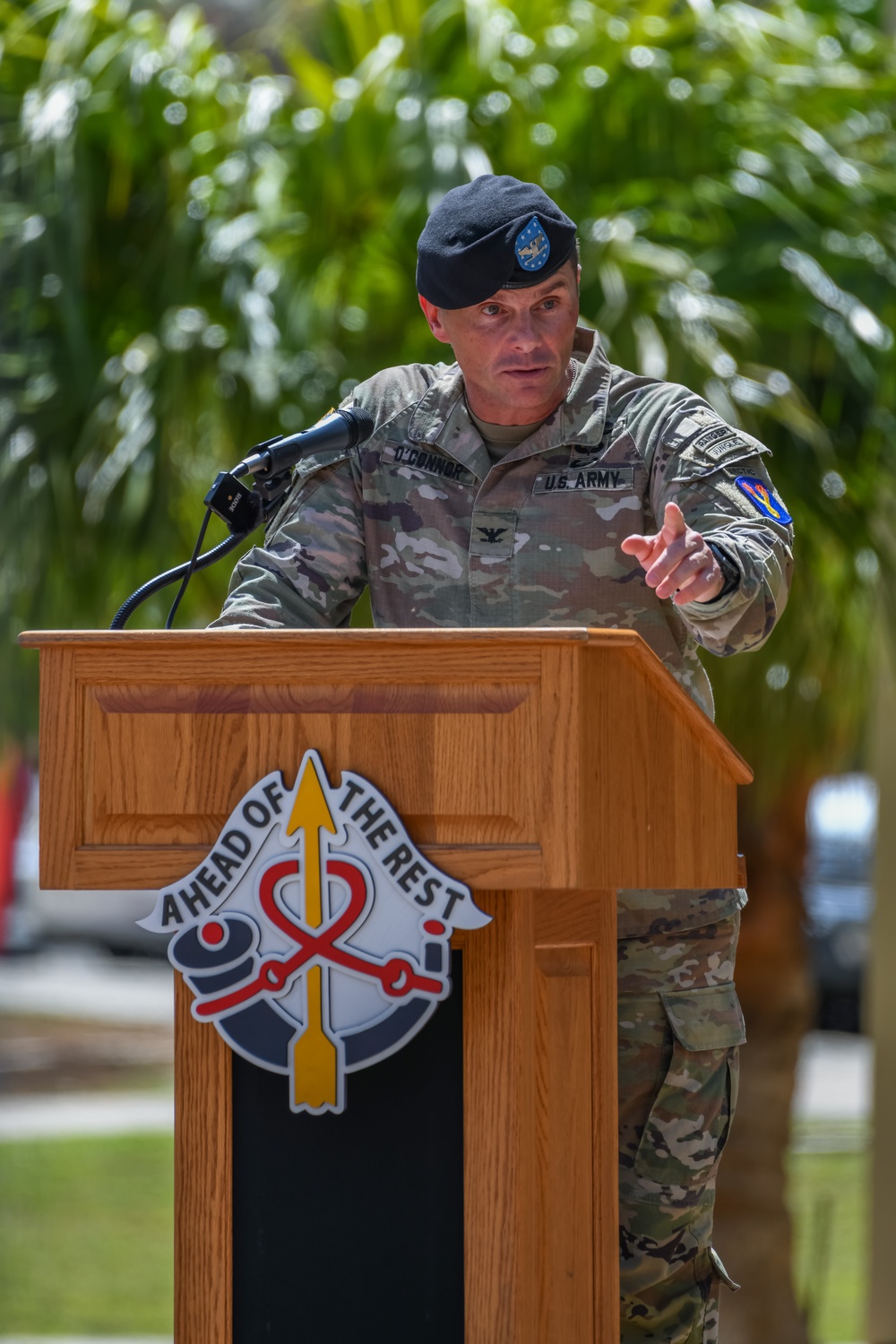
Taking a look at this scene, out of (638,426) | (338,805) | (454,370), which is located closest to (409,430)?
(454,370)

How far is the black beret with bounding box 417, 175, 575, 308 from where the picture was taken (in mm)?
2113

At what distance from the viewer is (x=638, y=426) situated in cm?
222

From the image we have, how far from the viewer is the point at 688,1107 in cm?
213

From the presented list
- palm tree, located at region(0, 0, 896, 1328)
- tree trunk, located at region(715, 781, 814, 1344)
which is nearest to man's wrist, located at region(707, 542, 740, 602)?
palm tree, located at region(0, 0, 896, 1328)

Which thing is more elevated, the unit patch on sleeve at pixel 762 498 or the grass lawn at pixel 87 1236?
the unit patch on sleeve at pixel 762 498

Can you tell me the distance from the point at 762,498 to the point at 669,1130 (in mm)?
786

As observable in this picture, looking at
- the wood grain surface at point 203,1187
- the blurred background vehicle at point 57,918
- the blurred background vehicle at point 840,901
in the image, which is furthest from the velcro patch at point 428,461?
the blurred background vehicle at point 57,918

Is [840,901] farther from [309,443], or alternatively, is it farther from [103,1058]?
[309,443]

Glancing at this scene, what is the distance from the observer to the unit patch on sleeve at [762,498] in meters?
2.08

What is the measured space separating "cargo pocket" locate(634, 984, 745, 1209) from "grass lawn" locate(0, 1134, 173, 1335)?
4.67 meters

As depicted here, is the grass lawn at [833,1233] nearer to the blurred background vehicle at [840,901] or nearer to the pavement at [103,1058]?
the pavement at [103,1058]

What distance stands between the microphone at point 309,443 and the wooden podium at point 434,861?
1.30 feet

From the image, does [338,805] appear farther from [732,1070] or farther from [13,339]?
[13,339]

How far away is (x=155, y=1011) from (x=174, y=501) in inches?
427
